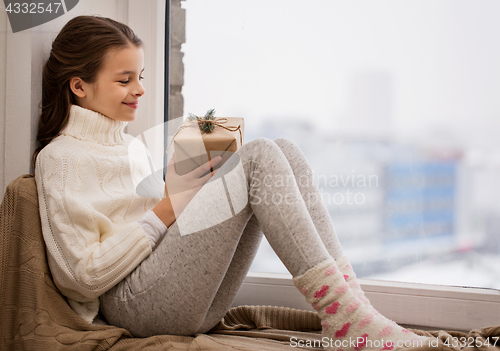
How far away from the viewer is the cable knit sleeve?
816 millimetres

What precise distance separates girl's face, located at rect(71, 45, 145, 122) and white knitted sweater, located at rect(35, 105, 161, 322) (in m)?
0.04

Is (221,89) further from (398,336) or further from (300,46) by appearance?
(398,336)

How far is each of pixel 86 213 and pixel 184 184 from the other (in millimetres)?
246

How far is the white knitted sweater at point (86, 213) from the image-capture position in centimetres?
82

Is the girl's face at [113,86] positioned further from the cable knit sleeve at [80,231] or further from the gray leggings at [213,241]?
the gray leggings at [213,241]

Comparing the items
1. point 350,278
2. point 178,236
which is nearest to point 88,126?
point 178,236

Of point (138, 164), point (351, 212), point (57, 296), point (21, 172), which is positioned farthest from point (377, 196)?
point (21, 172)

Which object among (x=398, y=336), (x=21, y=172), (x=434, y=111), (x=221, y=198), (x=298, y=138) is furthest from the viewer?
(x=298, y=138)

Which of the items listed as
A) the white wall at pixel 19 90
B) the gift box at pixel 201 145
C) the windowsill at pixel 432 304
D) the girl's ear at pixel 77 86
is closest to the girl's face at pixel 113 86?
the girl's ear at pixel 77 86

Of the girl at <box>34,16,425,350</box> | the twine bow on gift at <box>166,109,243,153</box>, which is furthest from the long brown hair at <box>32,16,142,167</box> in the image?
the twine bow on gift at <box>166,109,243,153</box>

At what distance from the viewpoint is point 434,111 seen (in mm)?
1184

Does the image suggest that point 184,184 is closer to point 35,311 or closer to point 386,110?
point 35,311

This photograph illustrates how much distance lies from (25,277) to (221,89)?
85cm

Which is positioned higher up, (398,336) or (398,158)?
(398,158)
